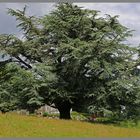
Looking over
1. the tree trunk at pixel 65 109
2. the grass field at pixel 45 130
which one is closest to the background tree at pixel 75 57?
the tree trunk at pixel 65 109

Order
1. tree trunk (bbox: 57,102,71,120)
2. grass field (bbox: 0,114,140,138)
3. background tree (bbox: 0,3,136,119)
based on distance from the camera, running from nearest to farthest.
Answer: grass field (bbox: 0,114,140,138) → background tree (bbox: 0,3,136,119) → tree trunk (bbox: 57,102,71,120)

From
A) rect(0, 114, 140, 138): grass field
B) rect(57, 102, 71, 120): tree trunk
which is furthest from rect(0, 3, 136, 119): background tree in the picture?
rect(0, 114, 140, 138): grass field

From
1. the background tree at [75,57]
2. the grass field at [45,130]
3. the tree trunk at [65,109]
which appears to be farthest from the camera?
the tree trunk at [65,109]

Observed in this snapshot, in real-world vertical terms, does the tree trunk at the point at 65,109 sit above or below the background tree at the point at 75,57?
below

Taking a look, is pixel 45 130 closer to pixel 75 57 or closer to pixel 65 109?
pixel 75 57

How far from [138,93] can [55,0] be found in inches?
336

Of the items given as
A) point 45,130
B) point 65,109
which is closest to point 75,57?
point 65,109

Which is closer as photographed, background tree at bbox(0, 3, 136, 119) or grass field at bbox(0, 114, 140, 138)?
grass field at bbox(0, 114, 140, 138)

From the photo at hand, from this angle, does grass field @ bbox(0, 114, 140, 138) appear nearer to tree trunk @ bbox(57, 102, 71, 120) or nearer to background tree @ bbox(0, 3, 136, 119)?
background tree @ bbox(0, 3, 136, 119)

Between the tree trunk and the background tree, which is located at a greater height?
the background tree

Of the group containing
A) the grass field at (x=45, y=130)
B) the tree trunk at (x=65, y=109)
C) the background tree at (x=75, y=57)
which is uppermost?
the background tree at (x=75, y=57)

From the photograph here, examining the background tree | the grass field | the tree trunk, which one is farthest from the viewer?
the tree trunk

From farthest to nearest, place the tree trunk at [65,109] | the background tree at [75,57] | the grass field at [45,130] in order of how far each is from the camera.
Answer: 1. the tree trunk at [65,109]
2. the background tree at [75,57]
3. the grass field at [45,130]

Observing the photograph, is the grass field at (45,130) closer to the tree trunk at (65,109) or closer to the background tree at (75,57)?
the background tree at (75,57)
